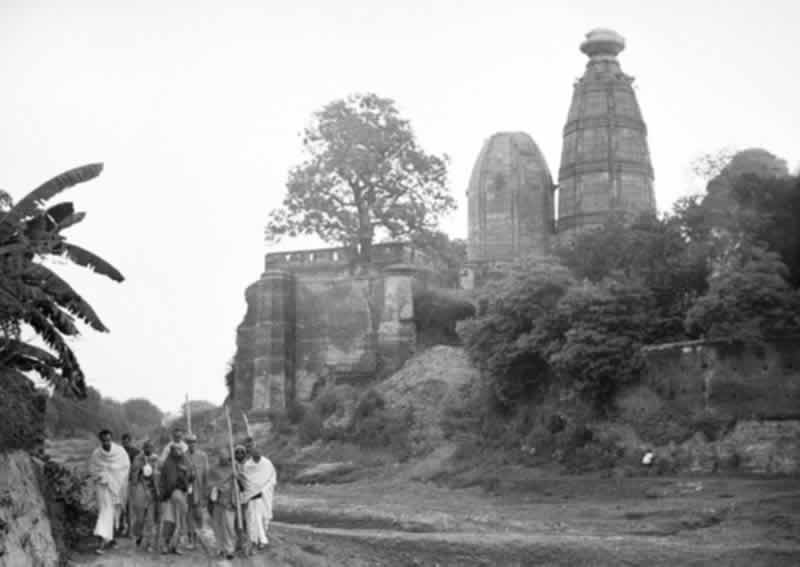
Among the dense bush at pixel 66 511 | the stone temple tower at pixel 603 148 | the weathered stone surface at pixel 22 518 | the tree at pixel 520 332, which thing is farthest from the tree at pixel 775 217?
the weathered stone surface at pixel 22 518

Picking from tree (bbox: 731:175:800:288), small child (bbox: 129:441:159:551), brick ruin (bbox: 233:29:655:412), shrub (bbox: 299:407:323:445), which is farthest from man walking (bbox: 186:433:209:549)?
brick ruin (bbox: 233:29:655:412)

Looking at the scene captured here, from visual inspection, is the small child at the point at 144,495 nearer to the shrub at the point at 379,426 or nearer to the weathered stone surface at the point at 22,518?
the weathered stone surface at the point at 22,518

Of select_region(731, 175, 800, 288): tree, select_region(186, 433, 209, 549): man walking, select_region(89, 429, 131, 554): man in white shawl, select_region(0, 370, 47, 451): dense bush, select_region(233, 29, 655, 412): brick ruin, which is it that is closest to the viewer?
select_region(0, 370, 47, 451): dense bush

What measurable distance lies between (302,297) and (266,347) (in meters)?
2.05

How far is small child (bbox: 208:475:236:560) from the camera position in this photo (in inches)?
684

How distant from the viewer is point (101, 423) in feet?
170

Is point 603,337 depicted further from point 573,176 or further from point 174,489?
point 573,176

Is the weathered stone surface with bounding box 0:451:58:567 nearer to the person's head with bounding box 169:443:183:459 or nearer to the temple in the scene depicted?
the person's head with bounding box 169:443:183:459

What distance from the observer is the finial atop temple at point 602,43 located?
44938 millimetres

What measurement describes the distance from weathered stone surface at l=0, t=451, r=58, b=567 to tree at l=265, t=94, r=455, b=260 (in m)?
25.3

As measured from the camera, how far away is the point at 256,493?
57.4ft

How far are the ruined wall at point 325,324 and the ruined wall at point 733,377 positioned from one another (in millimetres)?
13186

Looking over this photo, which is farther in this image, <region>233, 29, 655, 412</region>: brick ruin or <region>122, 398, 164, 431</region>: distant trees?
<region>122, 398, 164, 431</region>: distant trees

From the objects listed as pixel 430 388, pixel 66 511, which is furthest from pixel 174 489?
pixel 430 388
